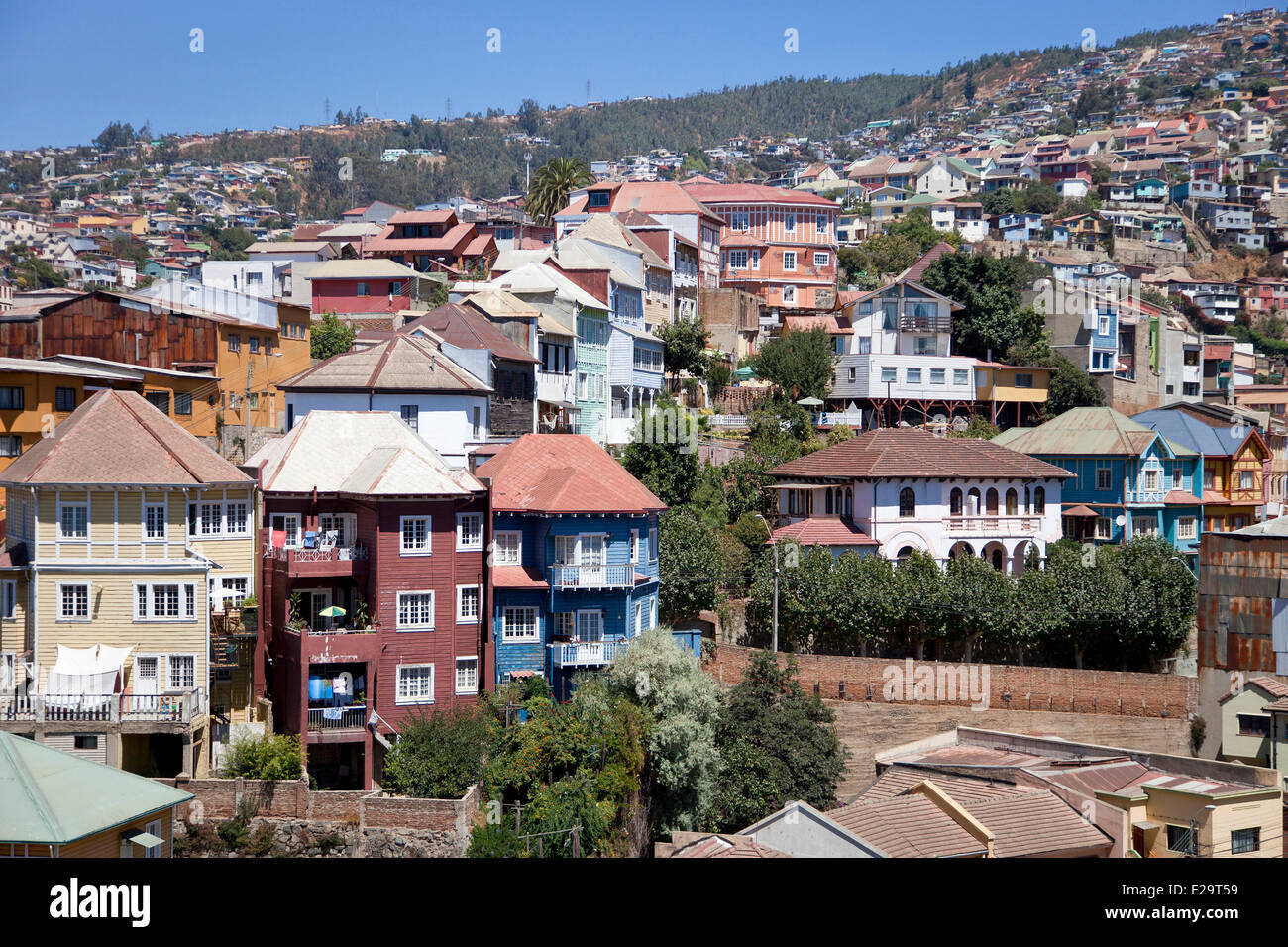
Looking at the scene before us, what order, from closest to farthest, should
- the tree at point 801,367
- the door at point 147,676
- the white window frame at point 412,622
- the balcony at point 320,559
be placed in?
the door at point 147,676, the balcony at point 320,559, the white window frame at point 412,622, the tree at point 801,367

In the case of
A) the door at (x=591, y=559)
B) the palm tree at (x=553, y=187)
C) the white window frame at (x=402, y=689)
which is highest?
the palm tree at (x=553, y=187)

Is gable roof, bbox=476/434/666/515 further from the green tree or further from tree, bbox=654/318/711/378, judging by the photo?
tree, bbox=654/318/711/378

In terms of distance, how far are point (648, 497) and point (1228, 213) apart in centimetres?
14672

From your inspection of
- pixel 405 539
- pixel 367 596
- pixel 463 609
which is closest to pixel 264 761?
pixel 367 596

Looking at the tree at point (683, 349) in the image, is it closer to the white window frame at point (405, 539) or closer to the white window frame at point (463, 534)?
the white window frame at point (463, 534)

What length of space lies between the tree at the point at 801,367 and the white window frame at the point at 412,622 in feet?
106

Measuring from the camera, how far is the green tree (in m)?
64.0

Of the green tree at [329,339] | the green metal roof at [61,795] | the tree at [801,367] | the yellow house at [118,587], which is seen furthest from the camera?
the tree at [801,367]

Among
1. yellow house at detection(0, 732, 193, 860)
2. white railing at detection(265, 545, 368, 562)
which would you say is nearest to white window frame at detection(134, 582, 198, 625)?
white railing at detection(265, 545, 368, 562)

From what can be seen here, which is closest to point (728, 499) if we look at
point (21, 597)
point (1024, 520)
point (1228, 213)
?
point (1024, 520)

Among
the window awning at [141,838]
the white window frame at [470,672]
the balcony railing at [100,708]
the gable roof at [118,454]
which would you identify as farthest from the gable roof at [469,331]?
the window awning at [141,838]

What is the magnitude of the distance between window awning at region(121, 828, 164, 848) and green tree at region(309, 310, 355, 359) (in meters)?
38.9

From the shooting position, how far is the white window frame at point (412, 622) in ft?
122
